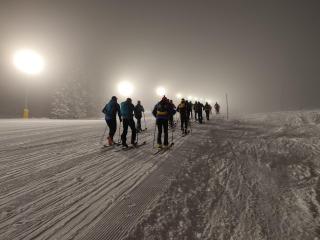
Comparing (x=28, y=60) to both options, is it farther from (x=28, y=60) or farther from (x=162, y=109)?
(x=162, y=109)

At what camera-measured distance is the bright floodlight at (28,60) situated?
42875 millimetres

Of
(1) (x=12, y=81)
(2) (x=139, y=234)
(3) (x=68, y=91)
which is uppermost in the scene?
(1) (x=12, y=81)

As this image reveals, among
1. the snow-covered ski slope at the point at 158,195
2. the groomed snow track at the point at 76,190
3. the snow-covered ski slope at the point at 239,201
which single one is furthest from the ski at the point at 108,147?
the snow-covered ski slope at the point at 239,201

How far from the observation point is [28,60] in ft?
140

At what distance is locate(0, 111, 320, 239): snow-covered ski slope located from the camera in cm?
457

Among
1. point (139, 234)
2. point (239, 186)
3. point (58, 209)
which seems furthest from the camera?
point (239, 186)

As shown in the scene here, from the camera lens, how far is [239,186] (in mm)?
6668

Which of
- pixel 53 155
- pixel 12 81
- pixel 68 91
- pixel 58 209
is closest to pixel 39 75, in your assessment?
pixel 12 81

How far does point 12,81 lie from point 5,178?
82303 millimetres

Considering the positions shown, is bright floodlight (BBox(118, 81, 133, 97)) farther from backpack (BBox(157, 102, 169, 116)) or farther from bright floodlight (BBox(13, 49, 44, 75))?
backpack (BBox(157, 102, 169, 116))

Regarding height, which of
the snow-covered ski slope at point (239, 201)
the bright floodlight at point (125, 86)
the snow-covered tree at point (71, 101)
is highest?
the bright floodlight at point (125, 86)

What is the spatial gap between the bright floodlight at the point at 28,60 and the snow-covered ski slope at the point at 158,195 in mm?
37260

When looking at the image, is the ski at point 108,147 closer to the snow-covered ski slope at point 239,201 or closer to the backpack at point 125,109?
the backpack at point 125,109

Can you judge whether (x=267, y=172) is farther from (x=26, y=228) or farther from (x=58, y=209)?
(x=26, y=228)
